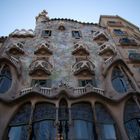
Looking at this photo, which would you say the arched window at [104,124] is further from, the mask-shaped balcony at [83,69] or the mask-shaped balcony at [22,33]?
the mask-shaped balcony at [22,33]

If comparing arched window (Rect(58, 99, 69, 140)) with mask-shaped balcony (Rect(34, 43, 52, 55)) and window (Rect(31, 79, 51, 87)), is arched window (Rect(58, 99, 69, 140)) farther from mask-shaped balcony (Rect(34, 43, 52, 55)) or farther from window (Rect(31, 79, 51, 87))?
mask-shaped balcony (Rect(34, 43, 52, 55))

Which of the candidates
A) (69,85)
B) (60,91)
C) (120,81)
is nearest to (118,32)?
(120,81)

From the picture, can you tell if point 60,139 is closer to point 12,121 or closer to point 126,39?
point 12,121

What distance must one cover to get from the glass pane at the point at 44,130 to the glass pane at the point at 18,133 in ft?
2.43

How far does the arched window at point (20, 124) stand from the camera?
14.9 metres

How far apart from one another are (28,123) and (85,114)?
468cm

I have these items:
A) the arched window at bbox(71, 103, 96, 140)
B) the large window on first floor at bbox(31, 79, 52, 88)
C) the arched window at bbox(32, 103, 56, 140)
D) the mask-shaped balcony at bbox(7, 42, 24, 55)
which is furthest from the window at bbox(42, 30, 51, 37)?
the arched window at bbox(71, 103, 96, 140)

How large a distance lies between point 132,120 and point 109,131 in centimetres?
222

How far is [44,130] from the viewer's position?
1484 cm

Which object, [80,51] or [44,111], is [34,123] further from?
[80,51]

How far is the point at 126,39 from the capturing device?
28.6 meters

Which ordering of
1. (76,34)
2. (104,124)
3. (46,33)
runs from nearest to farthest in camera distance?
(104,124), (46,33), (76,34)

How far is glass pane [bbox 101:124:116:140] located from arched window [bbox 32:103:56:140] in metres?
4.03

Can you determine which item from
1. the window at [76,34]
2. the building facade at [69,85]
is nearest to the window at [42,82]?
the building facade at [69,85]
